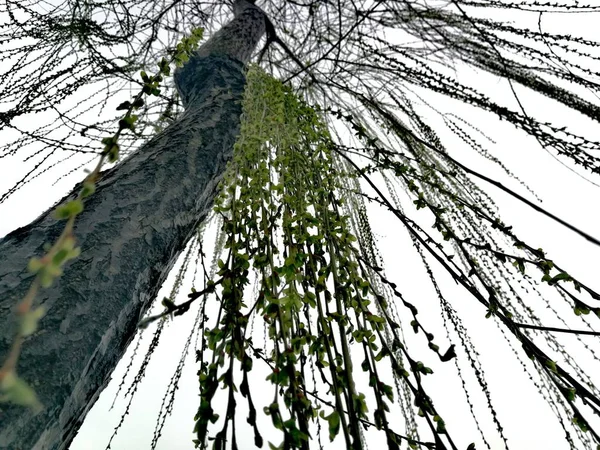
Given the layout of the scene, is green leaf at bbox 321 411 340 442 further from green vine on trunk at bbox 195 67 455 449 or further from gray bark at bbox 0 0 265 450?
gray bark at bbox 0 0 265 450

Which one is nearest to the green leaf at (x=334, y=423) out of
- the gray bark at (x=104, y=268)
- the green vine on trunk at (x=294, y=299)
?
the green vine on trunk at (x=294, y=299)

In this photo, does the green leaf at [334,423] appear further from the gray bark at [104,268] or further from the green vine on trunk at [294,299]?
the gray bark at [104,268]

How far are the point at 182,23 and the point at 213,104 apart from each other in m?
1.72

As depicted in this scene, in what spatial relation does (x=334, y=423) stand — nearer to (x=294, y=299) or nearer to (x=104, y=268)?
(x=294, y=299)

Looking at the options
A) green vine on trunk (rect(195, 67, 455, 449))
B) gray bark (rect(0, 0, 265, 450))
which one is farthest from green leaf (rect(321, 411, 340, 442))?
gray bark (rect(0, 0, 265, 450))

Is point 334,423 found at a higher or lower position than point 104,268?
lower

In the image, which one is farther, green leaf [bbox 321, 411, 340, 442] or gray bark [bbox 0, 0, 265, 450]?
gray bark [bbox 0, 0, 265, 450]

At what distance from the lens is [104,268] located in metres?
0.75

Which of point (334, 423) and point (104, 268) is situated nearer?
point (334, 423)

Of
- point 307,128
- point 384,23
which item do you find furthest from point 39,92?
point 384,23

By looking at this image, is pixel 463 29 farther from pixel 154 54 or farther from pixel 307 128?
pixel 154 54

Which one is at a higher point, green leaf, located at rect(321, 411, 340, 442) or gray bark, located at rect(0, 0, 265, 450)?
gray bark, located at rect(0, 0, 265, 450)

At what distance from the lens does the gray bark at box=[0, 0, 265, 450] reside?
0.59 metres

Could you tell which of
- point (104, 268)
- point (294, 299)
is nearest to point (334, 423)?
point (294, 299)
